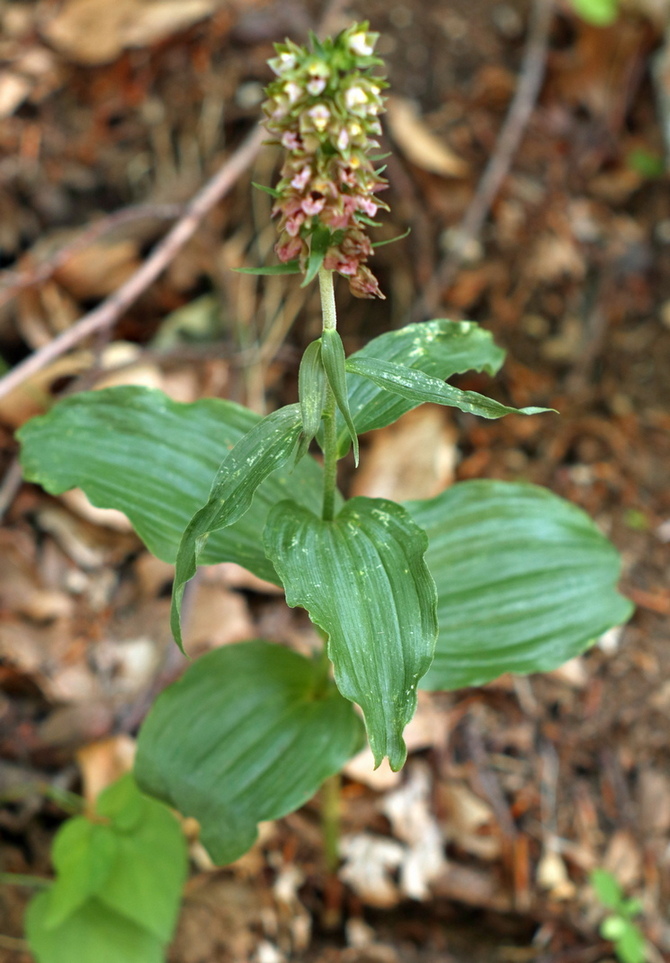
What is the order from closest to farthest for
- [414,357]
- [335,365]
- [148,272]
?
[335,365] → [414,357] → [148,272]

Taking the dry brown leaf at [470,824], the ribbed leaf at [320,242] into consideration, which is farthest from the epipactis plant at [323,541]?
the dry brown leaf at [470,824]

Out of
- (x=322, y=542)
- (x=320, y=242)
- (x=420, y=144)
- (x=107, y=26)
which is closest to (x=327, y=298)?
(x=320, y=242)

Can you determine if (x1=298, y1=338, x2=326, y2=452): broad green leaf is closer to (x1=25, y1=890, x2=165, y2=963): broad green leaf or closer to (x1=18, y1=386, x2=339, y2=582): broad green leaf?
(x1=18, y1=386, x2=339, y2=582): broad green leaf

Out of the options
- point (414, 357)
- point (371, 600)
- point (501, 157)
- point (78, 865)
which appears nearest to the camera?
point (371, 600)

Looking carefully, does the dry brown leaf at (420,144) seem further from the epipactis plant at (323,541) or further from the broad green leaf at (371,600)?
the broad green leaf at (371,600)

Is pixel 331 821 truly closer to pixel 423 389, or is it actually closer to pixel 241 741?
pixel 241 741

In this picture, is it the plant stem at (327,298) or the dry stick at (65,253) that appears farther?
the dry stick at (65,253)

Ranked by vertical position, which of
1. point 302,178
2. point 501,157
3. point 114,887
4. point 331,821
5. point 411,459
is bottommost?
point 331,821
